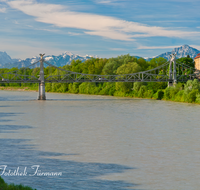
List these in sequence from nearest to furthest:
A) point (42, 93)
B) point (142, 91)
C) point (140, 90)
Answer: point (42, 93) → point (142, 91) → point (140, 90)

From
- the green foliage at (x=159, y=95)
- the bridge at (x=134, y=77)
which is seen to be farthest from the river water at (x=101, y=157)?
the bridge at (x=134, y=77)

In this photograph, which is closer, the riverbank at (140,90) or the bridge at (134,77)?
the riverbank at (140,90)

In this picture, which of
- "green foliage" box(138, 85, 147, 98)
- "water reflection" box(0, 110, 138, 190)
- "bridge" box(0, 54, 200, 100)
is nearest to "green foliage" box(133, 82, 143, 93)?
"bridge" box(0, 54, 200, 100)

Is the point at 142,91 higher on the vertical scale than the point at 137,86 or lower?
lower

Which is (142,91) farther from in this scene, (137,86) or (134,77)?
(134,77)

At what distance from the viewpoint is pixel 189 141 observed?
71.2ft

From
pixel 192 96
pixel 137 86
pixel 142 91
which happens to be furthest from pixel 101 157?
pixel 137 86

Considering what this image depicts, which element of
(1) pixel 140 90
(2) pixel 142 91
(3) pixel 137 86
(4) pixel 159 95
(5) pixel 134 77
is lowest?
(4) pixel 159 95

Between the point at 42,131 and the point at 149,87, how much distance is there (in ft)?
182

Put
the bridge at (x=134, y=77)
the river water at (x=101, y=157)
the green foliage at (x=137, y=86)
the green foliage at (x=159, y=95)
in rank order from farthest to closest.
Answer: the green foliage at (x=137, y=86), the bridge at (x=134, y=77), the green foliage at (x=159, y=95), the river water at (x=101, y=157)

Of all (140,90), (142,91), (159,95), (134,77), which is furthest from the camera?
(134,77)

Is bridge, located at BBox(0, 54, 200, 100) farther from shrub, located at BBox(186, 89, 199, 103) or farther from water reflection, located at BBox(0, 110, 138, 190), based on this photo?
water reflection, located at BBox(0, 110, 138, 190)

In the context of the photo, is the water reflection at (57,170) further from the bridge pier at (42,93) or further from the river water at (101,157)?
the bridge pier at (42,93)

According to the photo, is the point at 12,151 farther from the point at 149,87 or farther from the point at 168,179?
the point at 149,87
